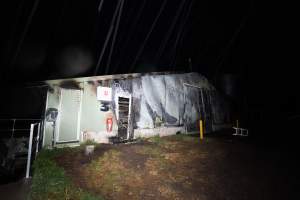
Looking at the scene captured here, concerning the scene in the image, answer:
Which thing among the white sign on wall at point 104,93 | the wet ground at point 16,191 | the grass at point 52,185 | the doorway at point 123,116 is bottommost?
the wet ground at point 16,191

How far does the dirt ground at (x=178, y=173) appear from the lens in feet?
14.2

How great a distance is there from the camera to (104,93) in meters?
8.58

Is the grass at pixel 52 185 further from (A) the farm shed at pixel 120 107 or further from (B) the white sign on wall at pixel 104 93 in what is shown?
(B) the white sign on wall at pixel 104 93

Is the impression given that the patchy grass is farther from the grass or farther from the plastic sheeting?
the plastic sheeting

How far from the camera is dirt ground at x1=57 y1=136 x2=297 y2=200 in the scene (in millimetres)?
4336

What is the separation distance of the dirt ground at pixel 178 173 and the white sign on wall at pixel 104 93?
227 cm

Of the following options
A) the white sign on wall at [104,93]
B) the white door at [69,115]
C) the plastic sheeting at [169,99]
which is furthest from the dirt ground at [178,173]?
the plastic sheeting at [169,99]

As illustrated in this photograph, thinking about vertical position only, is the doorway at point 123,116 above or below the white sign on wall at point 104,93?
below

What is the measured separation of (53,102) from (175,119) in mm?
7512

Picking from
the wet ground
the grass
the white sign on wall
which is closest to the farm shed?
the white sign on wall

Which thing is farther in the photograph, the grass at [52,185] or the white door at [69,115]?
the white door at [69,115]

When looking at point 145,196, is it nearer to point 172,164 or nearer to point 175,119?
point 172,164

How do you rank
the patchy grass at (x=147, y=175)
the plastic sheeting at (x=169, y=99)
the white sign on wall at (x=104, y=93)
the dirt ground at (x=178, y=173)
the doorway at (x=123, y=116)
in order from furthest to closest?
the plastic sheeting at (x=169, y=99) < the doorway at (x=123, y=116) < the white sign on wall at (x=104, y=93) < the dirt ground at (x=178, y=173) < the patchy grass at (x=147, y=175)

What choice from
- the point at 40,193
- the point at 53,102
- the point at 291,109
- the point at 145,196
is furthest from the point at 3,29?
the point at 291,109
